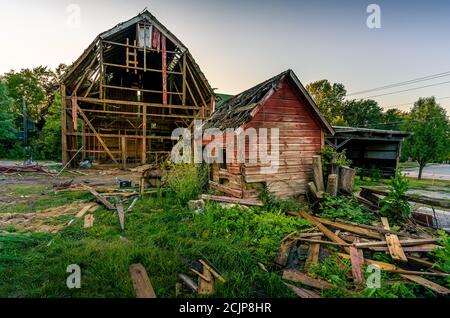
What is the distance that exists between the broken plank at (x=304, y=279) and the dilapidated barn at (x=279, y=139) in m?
3.63

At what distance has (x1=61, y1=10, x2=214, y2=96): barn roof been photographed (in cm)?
1491

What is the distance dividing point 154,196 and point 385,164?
52.0 ft

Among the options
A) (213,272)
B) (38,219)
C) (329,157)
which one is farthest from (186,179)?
(329,157)

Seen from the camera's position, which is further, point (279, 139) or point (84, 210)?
point (279, 139)

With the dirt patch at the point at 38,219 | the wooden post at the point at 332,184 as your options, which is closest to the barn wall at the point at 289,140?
the wooden post at the point at 332,184

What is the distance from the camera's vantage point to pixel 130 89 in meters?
16.3

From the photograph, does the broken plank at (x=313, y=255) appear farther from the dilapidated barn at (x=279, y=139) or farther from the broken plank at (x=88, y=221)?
the broken plank at (x=88, y=221)

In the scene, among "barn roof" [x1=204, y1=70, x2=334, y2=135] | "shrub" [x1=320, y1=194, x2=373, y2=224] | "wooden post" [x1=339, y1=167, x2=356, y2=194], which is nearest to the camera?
"shrub" [x1=320, y1=194, x2=373, y2=224]

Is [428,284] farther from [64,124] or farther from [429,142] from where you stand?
[429,142]

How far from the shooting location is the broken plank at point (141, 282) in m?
3.33

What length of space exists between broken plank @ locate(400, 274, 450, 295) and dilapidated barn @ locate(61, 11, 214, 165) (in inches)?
611

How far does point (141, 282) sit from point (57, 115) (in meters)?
32.7

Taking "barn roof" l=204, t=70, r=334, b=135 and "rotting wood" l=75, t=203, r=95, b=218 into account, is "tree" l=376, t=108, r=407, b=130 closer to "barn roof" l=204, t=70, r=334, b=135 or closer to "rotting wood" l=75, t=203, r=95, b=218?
"barn roof" l=204, t=70, r=334, b=135

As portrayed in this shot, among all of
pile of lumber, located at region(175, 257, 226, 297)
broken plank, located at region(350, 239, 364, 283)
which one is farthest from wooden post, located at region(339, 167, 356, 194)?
pile of lumber, located at region(175, 257, 226, 297)
